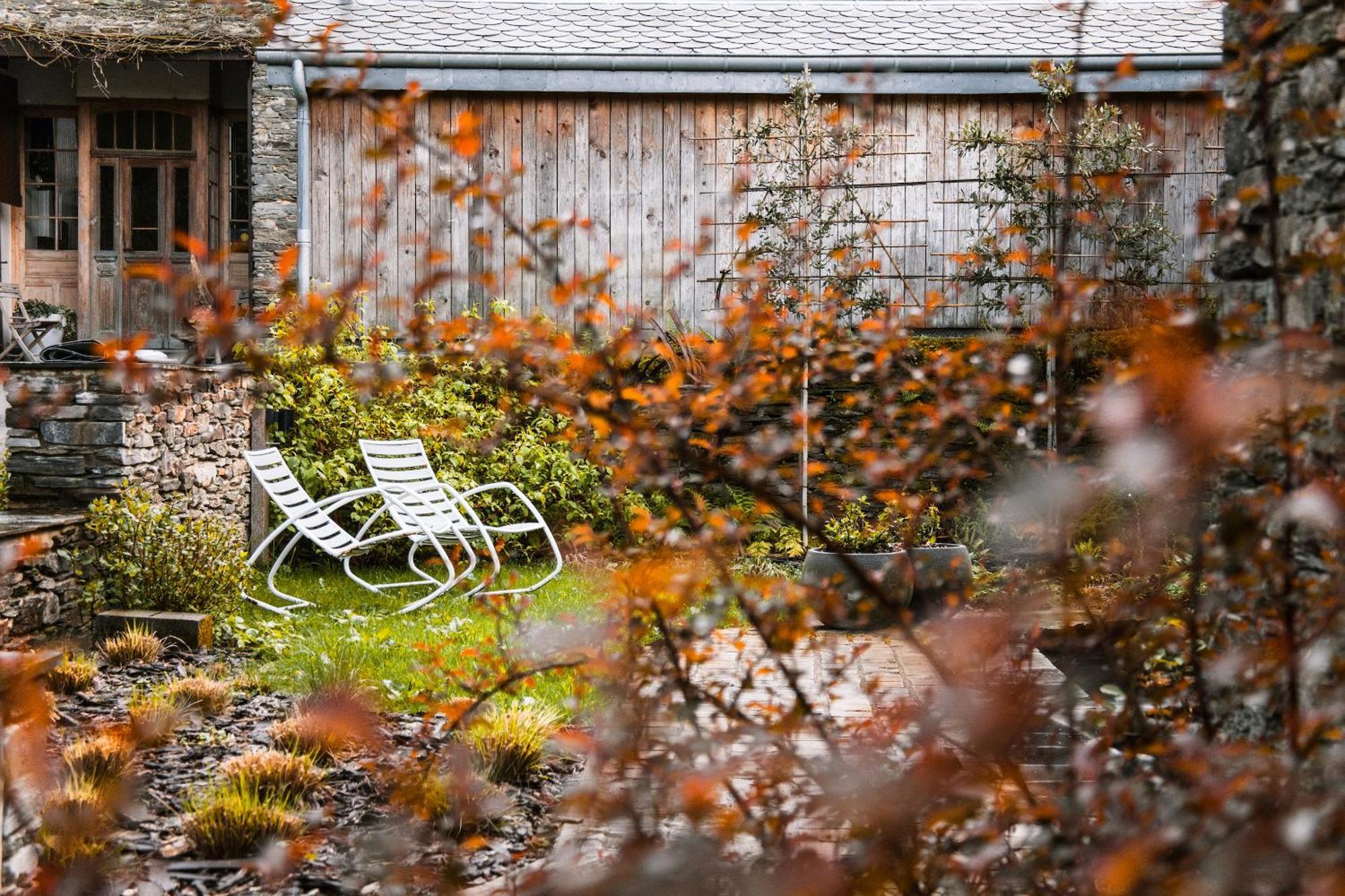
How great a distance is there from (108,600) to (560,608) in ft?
6.32

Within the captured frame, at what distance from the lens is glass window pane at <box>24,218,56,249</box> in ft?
34.4

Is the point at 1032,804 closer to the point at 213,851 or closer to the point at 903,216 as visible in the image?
the point at 213,851

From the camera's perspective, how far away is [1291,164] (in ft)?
6.07

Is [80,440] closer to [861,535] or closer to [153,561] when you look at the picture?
[153,561]

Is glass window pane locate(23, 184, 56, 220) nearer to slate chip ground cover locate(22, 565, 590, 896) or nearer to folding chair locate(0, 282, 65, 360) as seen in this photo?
folding chair locate(0, 282, 65, 360)

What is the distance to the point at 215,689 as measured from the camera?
12.2 ft

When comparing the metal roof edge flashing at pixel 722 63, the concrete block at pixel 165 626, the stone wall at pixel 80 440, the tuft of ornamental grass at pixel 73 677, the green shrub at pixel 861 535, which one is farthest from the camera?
the metal roof edge flashing at pixel 722 63

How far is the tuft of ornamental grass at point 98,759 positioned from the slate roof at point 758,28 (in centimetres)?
635

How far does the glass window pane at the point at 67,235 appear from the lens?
10555 millimetres

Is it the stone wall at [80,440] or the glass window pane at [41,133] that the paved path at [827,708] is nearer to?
the stone wall at [80,440]

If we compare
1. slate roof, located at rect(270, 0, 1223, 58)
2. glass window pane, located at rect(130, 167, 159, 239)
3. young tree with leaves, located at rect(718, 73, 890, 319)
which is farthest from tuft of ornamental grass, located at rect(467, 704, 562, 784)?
glass window pane, located at rect(130, 167, 159, 239)

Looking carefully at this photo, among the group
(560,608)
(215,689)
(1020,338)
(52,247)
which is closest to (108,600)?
(215,689)

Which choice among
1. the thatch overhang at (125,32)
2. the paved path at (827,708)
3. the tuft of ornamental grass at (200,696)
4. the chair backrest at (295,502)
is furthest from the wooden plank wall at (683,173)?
the paved path at (827,708)

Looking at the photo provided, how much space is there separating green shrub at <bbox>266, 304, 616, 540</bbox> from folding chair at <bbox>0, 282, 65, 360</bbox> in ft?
7.70
